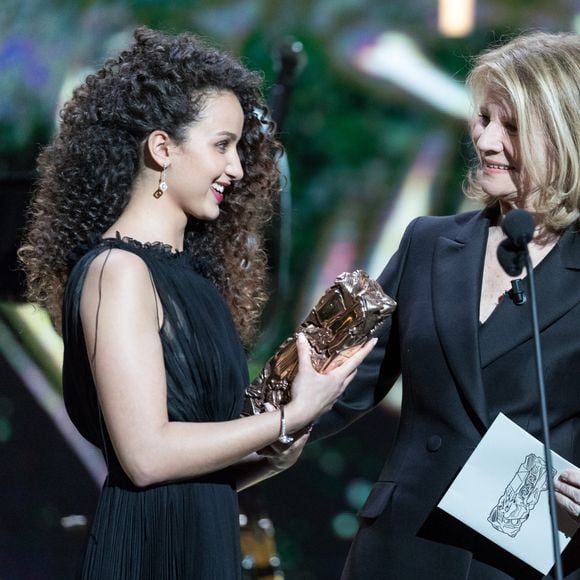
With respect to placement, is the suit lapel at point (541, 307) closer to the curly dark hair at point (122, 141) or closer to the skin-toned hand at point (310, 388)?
the skin-toned hand at point (310, 388)

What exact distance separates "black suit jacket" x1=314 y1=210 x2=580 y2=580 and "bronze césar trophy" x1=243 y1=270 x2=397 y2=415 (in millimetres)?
219

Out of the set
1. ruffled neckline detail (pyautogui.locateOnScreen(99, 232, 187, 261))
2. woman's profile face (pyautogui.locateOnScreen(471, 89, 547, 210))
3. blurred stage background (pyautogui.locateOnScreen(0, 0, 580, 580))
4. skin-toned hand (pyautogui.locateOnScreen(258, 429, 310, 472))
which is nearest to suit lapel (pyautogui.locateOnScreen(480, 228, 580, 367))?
woman's profile face (pyautogui.locateOnScreen(471, 89, 547, 210))

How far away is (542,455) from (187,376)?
2.08 feet

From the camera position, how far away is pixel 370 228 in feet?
12.3

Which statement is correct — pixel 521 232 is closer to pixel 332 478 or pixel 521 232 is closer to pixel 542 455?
pixel 542 455

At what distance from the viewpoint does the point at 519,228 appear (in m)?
1.88

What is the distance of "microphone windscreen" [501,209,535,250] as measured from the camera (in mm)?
1879

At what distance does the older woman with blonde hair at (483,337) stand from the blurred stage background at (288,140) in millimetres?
1358

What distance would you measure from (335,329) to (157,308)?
12.5 inches

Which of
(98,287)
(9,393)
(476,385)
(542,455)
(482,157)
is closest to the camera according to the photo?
(98,287)

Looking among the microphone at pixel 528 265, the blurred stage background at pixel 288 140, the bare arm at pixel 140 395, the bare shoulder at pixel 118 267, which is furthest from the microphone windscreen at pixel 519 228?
the blurred stage background at pixel 288 140

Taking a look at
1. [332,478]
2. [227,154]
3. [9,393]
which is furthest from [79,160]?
[332,478]

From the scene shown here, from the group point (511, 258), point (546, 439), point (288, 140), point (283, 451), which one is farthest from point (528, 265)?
point (288, 140)

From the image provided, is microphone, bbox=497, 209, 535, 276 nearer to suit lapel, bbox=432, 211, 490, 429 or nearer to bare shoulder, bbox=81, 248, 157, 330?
suit lapel, bbox=432, 211, 490, 429
